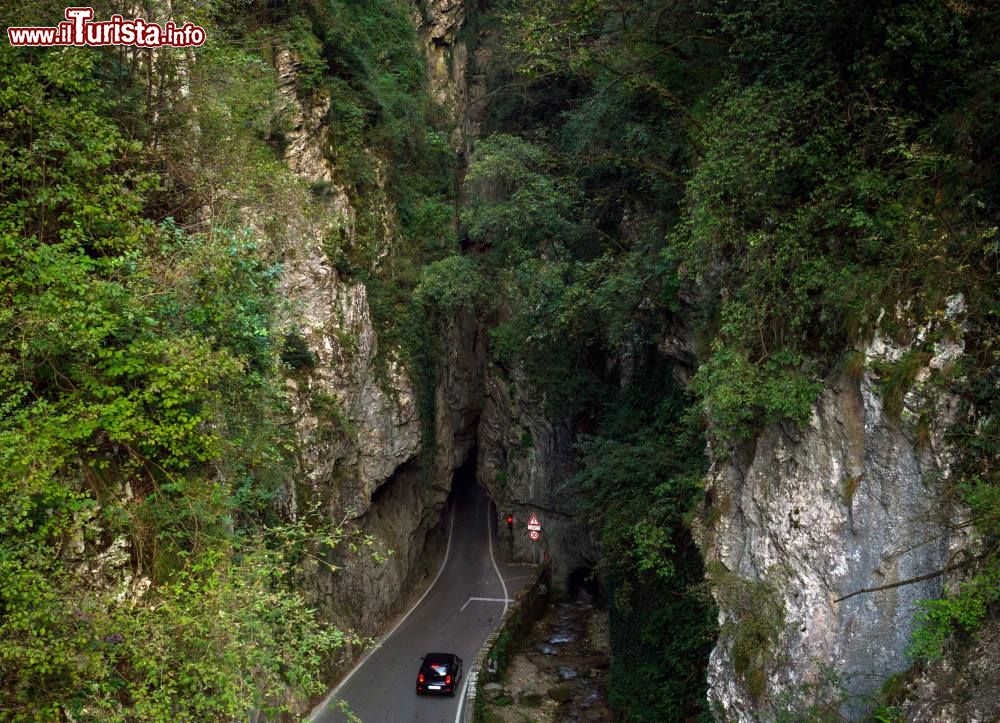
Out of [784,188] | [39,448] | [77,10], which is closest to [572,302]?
[784,188]

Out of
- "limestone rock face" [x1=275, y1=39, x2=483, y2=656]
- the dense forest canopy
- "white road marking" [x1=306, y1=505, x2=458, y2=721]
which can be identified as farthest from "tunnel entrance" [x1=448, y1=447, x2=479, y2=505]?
the dense forest canopy

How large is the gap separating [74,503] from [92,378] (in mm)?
1467

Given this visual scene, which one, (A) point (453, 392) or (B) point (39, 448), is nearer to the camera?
(B) point (39, 448)

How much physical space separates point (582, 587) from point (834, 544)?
2129 cm

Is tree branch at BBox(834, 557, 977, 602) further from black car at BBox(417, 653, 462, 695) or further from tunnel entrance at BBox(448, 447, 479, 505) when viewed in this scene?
tunnel entrance at BBox(448, 447, 479, 505)

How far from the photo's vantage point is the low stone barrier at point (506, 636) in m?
19.6

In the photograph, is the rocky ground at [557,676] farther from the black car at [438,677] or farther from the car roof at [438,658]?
the car roof at [438,658]

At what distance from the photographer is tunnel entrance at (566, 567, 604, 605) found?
97.5 ft

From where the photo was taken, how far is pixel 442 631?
24.9m

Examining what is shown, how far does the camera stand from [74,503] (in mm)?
7738

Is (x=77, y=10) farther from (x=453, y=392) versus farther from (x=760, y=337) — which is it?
(x=453, y=392)

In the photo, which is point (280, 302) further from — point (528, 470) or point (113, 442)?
point (528, 470)

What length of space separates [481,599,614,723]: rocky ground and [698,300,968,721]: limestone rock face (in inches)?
356

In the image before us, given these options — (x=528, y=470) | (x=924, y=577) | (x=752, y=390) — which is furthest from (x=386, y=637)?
(x=924, y=577)
